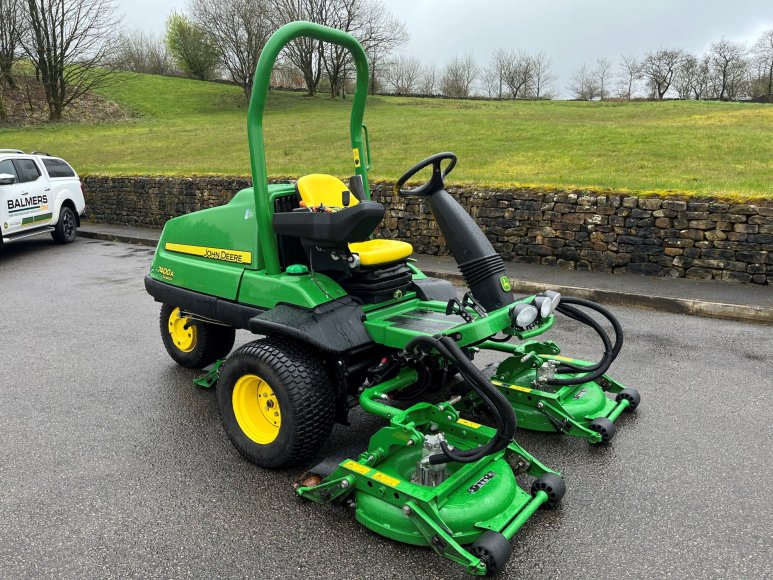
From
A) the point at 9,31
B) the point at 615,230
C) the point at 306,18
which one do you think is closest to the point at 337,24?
the point at 306,18

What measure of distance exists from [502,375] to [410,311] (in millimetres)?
802

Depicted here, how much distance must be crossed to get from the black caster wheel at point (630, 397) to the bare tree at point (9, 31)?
3530cm

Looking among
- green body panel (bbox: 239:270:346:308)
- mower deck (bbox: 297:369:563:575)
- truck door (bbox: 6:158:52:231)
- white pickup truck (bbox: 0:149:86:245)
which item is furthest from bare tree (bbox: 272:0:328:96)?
mower deck (bbox: 297:369:563:575)

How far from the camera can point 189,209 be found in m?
13.0

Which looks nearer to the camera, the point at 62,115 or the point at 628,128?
the point at 628,128

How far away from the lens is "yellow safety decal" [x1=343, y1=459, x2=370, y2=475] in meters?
2.84

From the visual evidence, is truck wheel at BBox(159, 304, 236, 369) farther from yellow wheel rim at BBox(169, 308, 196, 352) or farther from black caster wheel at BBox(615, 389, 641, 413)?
black caster wheel at BBox(615, 389, 641, 413)

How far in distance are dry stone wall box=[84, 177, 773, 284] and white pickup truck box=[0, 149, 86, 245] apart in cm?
644

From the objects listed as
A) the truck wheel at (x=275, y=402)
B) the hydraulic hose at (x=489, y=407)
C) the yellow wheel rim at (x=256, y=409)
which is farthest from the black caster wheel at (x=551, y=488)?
the yellow wheel rim at (x=256, y=409)

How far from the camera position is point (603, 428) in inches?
140

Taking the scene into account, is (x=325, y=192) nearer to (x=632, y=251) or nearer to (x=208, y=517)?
(x=208, y=517)

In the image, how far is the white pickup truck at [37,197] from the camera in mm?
10391

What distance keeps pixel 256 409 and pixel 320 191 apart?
1.45 meters

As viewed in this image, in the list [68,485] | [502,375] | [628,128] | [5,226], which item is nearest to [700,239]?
[502,375]
